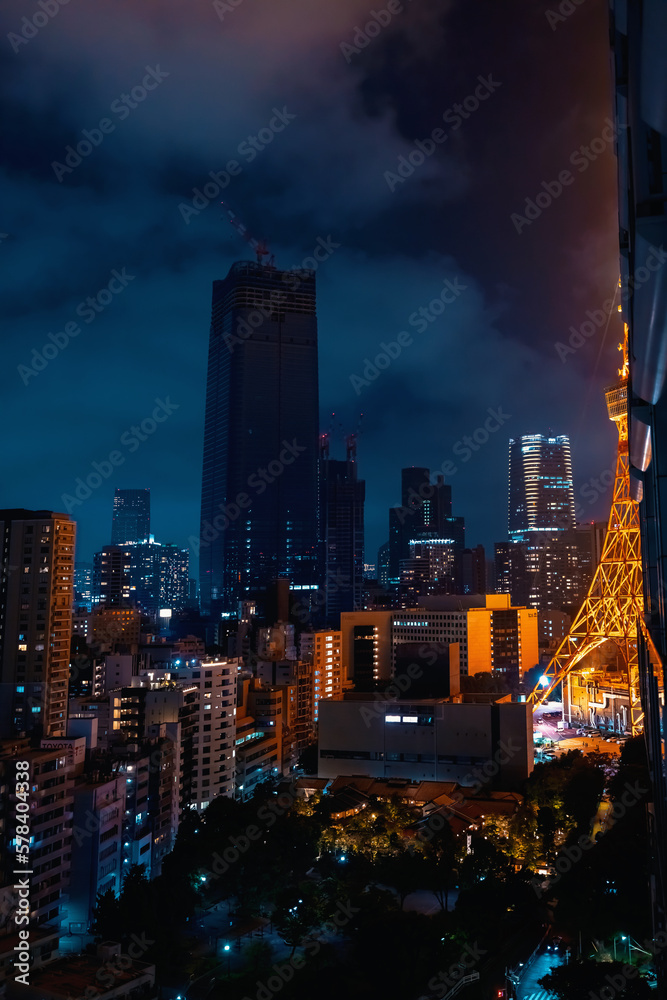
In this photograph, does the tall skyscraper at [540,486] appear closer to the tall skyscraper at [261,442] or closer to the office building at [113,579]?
the tall skyscraper at [261,442]

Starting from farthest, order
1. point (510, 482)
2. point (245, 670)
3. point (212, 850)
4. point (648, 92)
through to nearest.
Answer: point (510, 482)
point (245, 670)
point (212, 850)
point (648, 92)

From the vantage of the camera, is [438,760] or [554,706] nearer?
[438,760]

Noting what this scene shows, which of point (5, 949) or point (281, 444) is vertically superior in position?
point (281, 444)

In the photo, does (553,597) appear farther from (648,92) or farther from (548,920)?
(648,92)

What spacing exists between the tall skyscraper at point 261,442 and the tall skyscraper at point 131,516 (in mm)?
20014

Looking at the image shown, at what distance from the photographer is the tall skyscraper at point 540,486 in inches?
2938

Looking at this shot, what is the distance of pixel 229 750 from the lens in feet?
58.9

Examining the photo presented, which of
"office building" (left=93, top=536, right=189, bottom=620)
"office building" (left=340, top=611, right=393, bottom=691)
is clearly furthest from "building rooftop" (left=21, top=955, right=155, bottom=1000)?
"office building" (left=93, top=536, right=189, bottom=620)

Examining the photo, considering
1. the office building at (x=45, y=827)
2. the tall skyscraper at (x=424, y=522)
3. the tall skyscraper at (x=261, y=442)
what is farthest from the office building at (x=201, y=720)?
the tall skyscraper at (x=424, y=522)

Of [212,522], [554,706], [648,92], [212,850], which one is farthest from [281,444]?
[648,92]

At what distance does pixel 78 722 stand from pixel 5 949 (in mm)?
6632

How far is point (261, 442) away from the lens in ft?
219

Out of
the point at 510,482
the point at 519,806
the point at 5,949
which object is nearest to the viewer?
the point at 5,949

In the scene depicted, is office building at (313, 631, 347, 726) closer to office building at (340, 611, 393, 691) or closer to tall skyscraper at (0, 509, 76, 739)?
office building at (340, 611, 393, 691)
